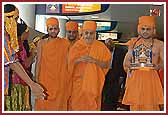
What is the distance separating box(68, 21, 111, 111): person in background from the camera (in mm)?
2902

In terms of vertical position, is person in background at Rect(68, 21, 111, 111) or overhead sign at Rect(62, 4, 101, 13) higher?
overhead sign at Rect(62, 4, 101, 13)

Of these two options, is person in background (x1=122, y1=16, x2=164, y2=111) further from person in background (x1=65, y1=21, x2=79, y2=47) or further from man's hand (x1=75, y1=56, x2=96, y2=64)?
person in background (x1=65, y1=21, x2=79, y2=47)

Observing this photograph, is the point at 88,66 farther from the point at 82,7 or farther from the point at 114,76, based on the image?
the point at 114,76

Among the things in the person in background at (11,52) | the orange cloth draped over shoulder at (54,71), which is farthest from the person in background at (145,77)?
the person in background at (11,52)

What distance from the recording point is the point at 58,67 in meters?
3.05

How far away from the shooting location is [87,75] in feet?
9.53

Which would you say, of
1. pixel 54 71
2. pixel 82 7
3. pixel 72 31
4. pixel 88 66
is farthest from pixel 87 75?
pixel 82 7

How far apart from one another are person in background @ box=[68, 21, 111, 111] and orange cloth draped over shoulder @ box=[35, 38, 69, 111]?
0.27 ft

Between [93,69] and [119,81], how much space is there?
0.60 metres

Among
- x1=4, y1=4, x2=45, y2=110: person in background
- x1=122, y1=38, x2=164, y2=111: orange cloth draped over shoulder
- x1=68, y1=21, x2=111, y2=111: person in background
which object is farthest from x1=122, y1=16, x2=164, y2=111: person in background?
x1=4, y1=4, x2=45, y2=110: person in background

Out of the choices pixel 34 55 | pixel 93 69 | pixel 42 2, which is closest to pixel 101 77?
pixel 93 69

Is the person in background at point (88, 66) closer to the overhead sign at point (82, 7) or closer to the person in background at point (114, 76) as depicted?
the overhead sign at point (82, 7)

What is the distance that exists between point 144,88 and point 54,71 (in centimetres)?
69

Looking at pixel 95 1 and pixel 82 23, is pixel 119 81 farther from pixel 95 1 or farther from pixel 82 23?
pixel 95 1
